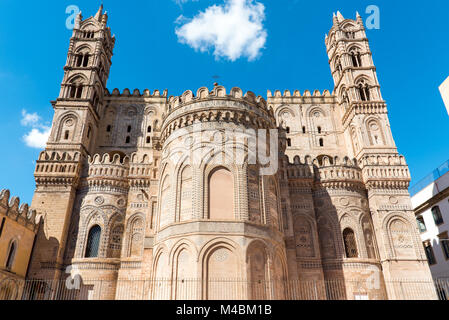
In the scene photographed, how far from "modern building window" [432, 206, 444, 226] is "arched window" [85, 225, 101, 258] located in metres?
26.9

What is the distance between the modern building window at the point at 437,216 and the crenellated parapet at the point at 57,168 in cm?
2894

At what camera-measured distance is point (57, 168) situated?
23469mm

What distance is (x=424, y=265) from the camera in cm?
2128

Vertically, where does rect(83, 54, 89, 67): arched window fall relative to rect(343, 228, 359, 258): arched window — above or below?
above

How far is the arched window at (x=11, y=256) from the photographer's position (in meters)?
18.8

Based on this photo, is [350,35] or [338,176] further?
[350,35]

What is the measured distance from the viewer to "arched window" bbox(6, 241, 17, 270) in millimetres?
18766

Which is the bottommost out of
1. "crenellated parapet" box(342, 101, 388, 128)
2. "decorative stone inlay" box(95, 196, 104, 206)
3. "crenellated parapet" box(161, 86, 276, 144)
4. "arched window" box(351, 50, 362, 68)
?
"decorative stone inlay" box(95, 196, 104, 206)

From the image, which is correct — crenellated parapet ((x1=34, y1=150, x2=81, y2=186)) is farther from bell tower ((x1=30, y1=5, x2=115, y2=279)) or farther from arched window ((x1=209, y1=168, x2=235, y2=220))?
arched window ((x1=209, y1=168, x2=235, y2=220))

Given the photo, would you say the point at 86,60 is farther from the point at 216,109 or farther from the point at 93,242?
the point at 216,109

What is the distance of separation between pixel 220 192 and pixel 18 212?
12.4 m

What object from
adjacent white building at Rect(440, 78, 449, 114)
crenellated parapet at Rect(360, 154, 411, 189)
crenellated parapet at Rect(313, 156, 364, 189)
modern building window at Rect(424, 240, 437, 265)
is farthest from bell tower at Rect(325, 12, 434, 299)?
modern building window at Rect(424, 240, 437, 265)

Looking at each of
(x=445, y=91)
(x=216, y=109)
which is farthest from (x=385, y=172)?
(x=216, y=109)
